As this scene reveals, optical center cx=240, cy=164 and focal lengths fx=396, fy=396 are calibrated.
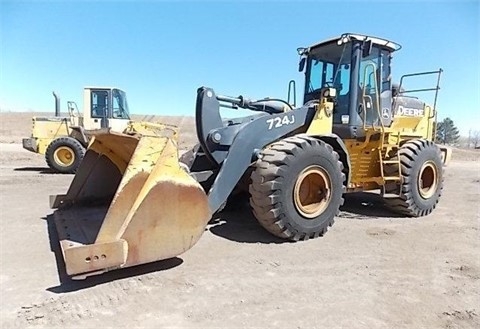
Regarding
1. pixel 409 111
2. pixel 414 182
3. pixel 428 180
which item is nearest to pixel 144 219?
pixel 414 182

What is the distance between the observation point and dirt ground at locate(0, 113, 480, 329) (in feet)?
8.56

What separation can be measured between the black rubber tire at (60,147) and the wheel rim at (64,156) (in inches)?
1.1

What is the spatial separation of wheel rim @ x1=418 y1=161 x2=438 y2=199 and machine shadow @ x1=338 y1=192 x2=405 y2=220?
0.60 metres

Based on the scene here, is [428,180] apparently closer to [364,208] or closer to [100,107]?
[364,208]

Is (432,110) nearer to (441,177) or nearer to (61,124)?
(441,177)

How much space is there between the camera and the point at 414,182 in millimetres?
5754

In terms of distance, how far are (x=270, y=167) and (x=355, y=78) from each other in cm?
232

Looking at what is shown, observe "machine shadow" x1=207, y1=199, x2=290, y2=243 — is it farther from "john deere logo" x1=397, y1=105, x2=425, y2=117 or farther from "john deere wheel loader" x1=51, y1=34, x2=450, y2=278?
"john deere logo" x1=397, y1=105, x2=425, y2=117

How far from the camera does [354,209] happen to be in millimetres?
6332

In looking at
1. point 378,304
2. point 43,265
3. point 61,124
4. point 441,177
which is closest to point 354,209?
point 441,177

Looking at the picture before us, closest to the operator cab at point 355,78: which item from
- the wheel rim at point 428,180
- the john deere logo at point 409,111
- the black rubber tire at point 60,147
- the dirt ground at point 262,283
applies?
the john deere logo at point 409,111

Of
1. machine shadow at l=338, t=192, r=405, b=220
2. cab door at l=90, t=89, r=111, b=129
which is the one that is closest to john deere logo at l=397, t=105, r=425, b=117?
machine shadow at l=338, t=192, r=405, b=220

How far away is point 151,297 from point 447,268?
2.67m

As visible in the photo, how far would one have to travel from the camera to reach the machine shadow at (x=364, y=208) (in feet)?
19.3
